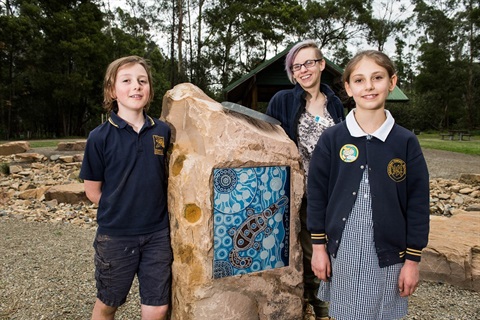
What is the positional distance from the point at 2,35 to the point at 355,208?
66.9 ft

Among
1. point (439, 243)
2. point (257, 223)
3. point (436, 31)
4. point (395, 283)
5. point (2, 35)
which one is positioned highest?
point (436, 31)

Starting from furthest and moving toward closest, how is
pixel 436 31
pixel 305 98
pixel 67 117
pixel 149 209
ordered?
pixel 436 31
pixel 67 117
pixel 305 98
pixel 149 209

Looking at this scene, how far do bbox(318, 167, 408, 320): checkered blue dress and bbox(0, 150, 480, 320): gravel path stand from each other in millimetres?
734

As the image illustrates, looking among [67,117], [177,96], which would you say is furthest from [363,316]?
[67,117]

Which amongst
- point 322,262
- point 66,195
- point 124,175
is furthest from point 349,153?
point 66,195

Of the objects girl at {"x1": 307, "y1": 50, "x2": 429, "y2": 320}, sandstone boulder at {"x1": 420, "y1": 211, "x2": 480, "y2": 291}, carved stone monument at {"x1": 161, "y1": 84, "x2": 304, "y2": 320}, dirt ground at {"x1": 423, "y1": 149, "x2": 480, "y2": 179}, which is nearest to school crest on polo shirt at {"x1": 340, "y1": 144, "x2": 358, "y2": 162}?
girl at {"x1": 307, "y1": 50, "x2": 429, "y2": 320}

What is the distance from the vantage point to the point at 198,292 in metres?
1.85

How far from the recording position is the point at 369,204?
1479 millimetres

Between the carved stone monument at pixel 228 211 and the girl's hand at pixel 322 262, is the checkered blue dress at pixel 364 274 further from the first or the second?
the carved stone monument at pixel 228 211

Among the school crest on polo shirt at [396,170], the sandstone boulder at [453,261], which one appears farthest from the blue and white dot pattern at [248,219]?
the sandstone boulder at [453,261]

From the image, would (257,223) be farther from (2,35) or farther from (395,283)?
(2,35)

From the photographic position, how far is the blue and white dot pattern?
Answer: 1.86 meters

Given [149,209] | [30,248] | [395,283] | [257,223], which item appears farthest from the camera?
[30,248]

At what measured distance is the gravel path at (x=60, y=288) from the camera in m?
2.66
